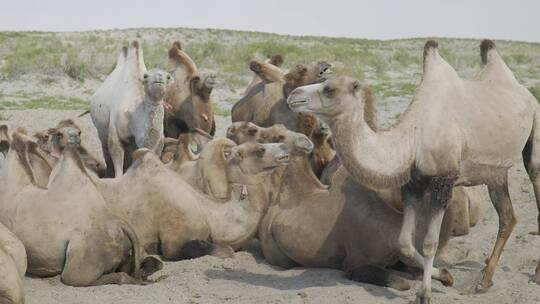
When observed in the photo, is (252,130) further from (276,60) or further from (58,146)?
(276,60)

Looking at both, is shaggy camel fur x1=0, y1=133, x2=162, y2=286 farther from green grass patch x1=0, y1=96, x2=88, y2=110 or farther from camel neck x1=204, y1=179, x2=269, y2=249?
green grass patch x1=0, y1=96, x2=88, y2=110

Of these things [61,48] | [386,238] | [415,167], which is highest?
[415,167]

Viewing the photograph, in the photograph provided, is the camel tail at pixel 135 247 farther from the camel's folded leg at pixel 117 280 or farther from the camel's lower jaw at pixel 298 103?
the camel's lower jaw at pixel 298 103

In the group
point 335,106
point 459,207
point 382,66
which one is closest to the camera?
point 335,106

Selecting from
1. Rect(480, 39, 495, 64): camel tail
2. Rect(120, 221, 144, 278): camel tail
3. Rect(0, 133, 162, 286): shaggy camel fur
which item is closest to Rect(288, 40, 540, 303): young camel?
Rect(480, 39, 495, 64): camel tail

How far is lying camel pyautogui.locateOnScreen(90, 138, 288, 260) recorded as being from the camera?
767cm

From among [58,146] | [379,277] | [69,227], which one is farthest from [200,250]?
[58,146]

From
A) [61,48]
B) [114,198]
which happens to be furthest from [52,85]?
[114,198]

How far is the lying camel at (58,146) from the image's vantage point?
911 cm

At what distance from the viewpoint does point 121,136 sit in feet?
34.0

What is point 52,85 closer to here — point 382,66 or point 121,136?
point 382,66

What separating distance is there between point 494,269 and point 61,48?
28598mm

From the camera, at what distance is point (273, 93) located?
11.2 meters

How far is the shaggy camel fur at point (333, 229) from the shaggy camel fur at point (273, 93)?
2.58 metres
